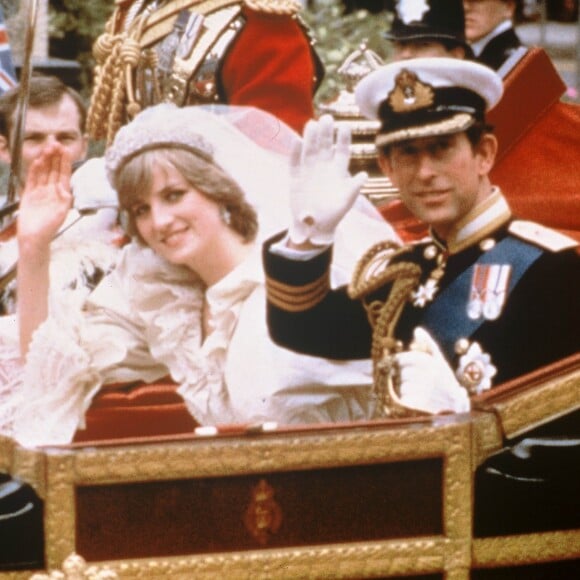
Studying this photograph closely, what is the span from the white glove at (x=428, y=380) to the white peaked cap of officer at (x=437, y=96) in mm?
351

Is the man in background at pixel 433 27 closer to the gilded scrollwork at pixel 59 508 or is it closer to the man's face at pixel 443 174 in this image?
the man's face at pixel 443 174

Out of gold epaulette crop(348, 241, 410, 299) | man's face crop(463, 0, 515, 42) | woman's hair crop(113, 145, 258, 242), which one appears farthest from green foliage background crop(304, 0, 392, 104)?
gold epaulette crop(348, 241, 410, 299)

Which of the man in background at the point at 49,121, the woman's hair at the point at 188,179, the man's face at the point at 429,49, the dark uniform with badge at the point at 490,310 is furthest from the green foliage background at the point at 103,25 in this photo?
the dark uniform with badge at the point at 490,310

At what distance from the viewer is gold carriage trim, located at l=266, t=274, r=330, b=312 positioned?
2979 millimetres

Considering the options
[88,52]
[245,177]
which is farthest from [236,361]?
[88,52]

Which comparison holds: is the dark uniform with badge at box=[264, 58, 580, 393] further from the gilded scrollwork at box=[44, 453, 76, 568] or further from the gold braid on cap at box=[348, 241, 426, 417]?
the gilded scrollwork at box=[44, 453, 76, 568]

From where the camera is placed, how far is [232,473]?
108 inches

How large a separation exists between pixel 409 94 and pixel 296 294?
403mm

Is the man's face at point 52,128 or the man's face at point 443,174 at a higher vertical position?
the man's face at point 443,174

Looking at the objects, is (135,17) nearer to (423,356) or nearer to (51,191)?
(51,191)

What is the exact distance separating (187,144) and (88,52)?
5.98 meters

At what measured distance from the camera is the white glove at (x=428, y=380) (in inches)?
112

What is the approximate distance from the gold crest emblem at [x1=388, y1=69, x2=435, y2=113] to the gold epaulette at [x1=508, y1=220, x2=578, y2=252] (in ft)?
0.88

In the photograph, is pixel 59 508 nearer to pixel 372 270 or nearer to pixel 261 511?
pixel 261 511
